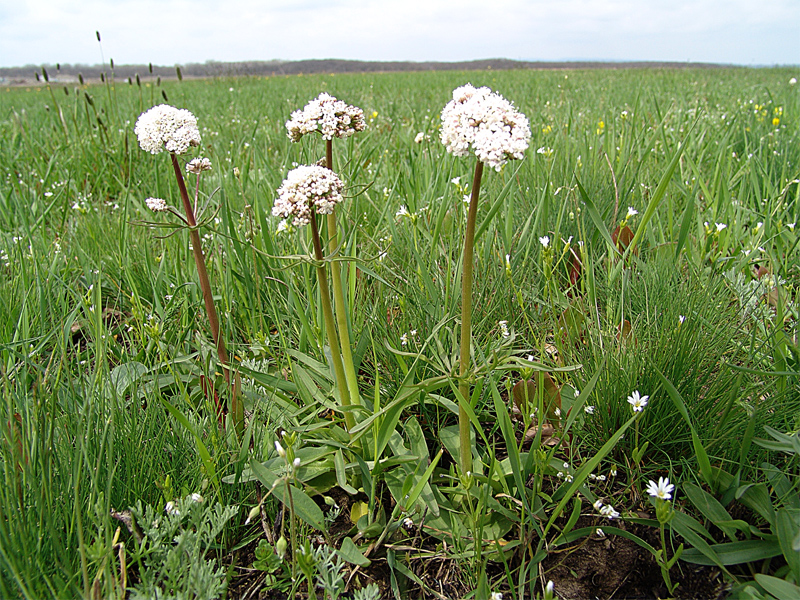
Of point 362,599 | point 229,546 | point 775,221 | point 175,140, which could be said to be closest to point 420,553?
point 362,599

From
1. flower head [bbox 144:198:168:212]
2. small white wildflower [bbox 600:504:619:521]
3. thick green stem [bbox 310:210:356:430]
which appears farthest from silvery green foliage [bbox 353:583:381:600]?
flower head [bbox 144:198:168:212]

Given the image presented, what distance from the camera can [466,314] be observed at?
3.50 feet

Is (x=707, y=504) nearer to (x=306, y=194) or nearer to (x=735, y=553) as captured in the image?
(x=735, y=553)

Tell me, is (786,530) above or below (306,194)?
below

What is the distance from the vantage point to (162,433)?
1.21 meters

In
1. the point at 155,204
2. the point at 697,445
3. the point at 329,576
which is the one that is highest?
the point at 155,204

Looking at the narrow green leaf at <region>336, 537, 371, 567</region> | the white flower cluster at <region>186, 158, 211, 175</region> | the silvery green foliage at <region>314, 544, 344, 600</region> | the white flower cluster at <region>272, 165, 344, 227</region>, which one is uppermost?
the white flower cluster at <region>186, 158, 211, 175</region>

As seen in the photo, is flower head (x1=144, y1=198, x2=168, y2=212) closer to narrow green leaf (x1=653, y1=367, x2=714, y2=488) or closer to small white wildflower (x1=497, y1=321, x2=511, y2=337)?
small white wildflower (x1=497, y1=321, x2=511, y2=337)

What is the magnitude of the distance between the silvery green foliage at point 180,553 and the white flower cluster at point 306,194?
2.02 ft

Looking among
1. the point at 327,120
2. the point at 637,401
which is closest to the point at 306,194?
the point at 327,120

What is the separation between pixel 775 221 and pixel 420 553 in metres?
2.08

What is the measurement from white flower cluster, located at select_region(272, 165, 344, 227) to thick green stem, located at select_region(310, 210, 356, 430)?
27mm

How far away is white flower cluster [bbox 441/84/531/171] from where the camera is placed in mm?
895

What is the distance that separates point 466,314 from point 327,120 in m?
0.53
